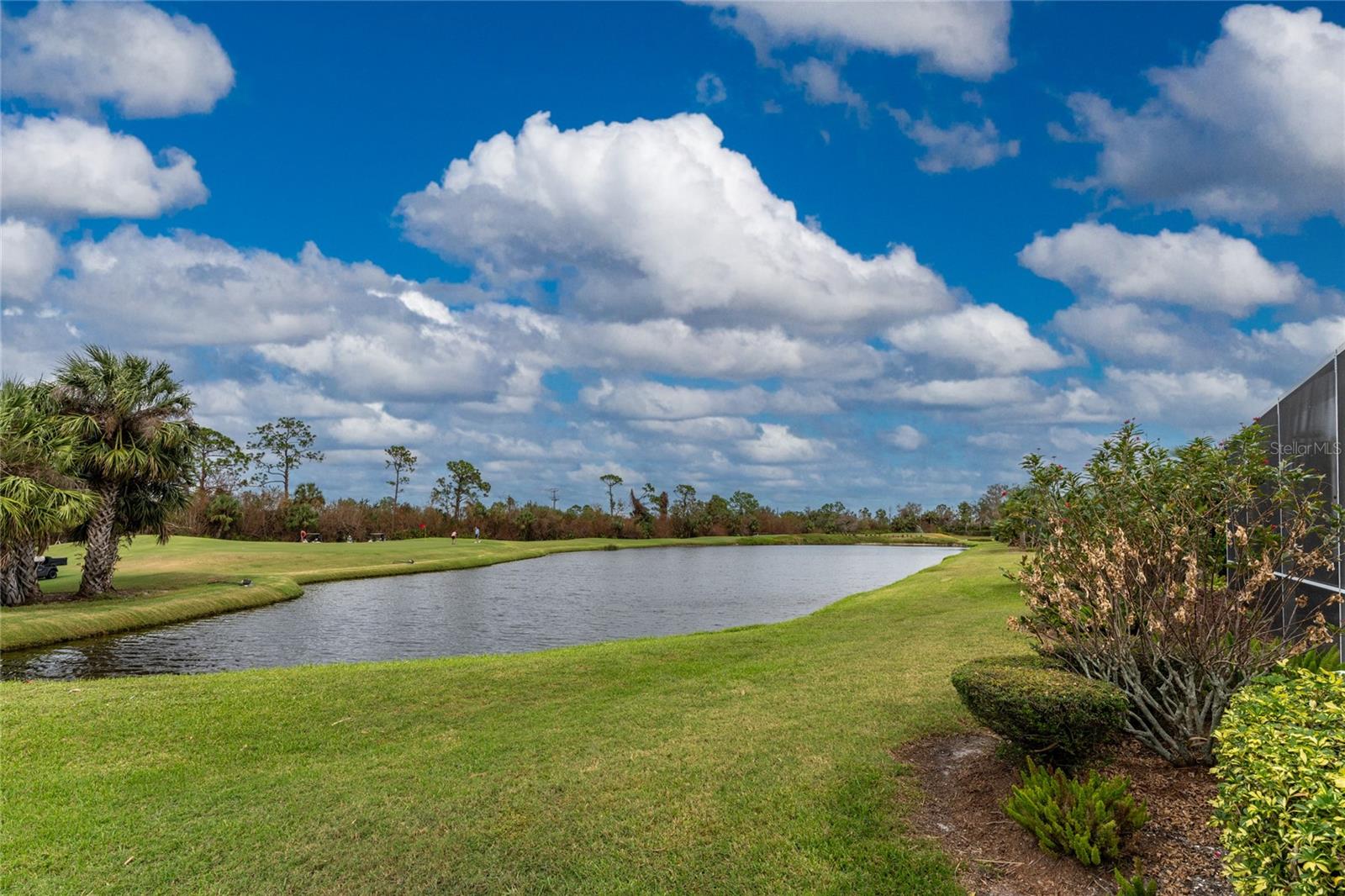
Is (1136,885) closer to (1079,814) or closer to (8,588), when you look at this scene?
(1079,814)

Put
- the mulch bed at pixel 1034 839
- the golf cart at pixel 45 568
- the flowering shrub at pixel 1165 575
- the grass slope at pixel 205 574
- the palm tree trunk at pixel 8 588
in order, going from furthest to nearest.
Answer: the golf cart at pixel 45 568 < the palm tree trunk at pixel 8 588 < the grass slope at pixel 205 574 < the flowering shrub at pixel 1165 575 < the mulch bed at pixel 1034 839

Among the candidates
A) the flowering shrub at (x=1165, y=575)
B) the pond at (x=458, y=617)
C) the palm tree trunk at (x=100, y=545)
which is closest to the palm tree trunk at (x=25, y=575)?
the palm tree trunk at (x=100, y=545)

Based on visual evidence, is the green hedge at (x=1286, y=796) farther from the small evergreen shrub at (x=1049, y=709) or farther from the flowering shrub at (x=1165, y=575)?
the flowering shrub at (x=1165, y=575)

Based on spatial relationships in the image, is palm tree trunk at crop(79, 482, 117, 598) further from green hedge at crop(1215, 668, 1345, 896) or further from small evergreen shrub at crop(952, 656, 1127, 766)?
green hedge at crop(1215, 668, 1345, 896)

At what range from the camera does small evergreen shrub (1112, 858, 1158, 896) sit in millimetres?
4695

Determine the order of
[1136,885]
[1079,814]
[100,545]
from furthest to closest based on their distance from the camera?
[100,545] < [1079,814] < [1136,885]

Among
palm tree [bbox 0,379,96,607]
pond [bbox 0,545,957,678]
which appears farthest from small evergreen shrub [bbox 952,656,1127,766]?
palm tree [bbox 0,379,96,607]

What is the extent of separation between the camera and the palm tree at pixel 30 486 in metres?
19.5

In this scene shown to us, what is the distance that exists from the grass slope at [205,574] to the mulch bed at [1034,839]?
2331 cm

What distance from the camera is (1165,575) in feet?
23.7

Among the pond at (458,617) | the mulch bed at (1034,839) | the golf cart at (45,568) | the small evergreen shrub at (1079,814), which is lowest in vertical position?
the pond at (458,617)

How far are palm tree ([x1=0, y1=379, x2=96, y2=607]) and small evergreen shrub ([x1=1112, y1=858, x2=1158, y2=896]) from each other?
23.7 m

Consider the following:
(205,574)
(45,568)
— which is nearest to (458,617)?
(205,574)

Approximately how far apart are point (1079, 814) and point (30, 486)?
79.9ft
